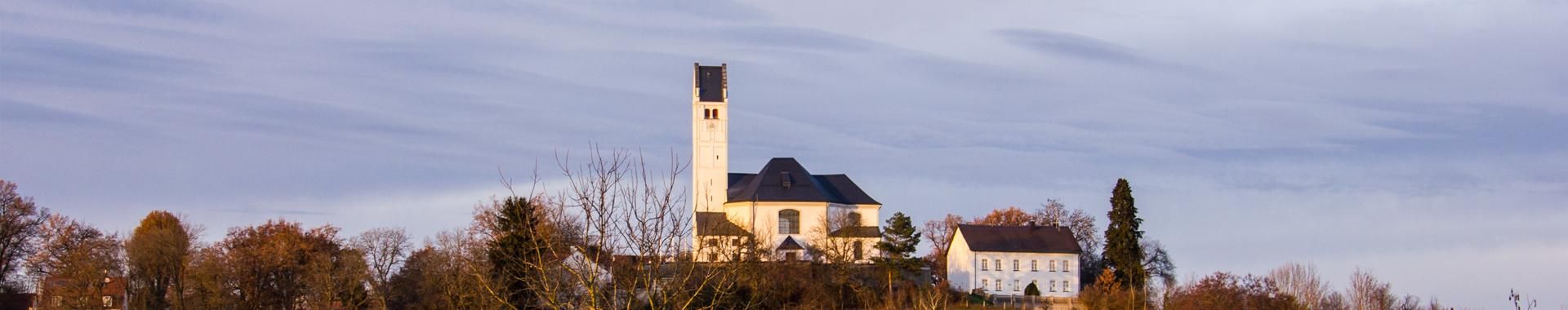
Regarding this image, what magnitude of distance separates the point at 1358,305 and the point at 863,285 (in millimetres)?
21286

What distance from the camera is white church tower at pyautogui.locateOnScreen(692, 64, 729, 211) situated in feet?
285

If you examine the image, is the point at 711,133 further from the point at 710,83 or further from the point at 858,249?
the point at 858,249

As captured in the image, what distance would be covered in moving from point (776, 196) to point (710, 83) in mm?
8492

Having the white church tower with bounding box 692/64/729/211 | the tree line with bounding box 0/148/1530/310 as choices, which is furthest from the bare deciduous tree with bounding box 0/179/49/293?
the white church tower with bounding box 692/64/729/211

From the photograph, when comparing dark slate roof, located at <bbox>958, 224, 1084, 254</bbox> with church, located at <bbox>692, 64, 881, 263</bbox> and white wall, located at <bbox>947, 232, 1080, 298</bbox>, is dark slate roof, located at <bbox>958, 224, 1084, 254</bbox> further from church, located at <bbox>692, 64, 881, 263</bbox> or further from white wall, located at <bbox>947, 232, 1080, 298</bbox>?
church, located at <bbox>692, 64, 881, 263</bbox>

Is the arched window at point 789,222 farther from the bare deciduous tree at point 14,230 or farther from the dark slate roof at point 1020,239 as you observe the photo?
the bare deciduous tree at point 14,230

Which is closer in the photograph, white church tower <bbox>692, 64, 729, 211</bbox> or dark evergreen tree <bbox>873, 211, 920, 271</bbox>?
dark evergreen tree <bbox>873, 211, 920, 271</bbox>

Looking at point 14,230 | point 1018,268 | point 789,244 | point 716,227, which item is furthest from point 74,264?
point 716,227

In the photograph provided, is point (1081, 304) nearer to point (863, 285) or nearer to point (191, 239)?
point (863, 285)

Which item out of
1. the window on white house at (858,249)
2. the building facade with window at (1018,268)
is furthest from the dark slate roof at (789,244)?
the building facade with window at (1018,268)

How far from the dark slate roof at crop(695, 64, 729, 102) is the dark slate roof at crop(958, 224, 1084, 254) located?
1546 centimetres

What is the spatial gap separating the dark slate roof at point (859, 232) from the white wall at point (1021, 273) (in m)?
5.09

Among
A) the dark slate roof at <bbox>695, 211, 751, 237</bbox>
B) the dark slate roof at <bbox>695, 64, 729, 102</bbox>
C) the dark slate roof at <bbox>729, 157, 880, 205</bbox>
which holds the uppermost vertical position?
the dark slate roof at <bbox>695, 64, 729, 102</bbox>

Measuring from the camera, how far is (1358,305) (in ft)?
233
